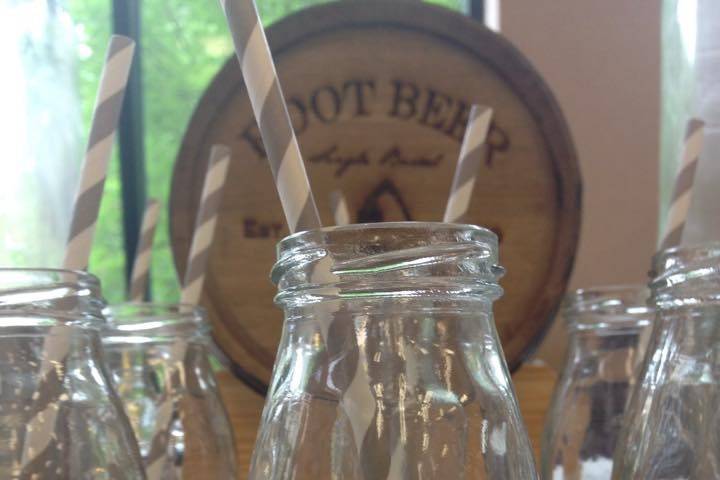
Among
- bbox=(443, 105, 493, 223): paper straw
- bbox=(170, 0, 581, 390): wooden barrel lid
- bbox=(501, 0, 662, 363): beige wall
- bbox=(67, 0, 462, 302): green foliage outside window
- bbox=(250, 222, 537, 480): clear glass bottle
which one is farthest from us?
bbox=(67, 0, 462, 302): green foliage outside window

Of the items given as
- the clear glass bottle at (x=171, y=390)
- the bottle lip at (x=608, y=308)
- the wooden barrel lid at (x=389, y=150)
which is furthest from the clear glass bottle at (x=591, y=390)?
the clear glass bottle at (x=171, y=390)

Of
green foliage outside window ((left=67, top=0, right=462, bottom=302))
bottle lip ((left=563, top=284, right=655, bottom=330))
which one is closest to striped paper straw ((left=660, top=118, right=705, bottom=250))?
bottle lip ((left=563, top=284, right=655, bottom=330))

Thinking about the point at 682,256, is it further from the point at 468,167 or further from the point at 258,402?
the point at 258,402

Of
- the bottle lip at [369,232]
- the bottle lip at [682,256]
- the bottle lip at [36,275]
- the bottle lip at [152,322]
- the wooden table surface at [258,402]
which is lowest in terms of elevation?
the wooden table surface at [258,402]

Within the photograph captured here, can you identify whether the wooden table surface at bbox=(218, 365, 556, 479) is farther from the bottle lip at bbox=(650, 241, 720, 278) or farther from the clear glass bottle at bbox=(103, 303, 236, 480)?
the bottle lip at bbox=(650, 241, 720, 278)

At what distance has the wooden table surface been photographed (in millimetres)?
653

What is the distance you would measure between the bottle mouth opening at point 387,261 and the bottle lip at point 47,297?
10cm

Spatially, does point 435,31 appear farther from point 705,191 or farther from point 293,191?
point 293,191

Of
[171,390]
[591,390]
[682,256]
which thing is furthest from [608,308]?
[171,390]

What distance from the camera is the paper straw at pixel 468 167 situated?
1.34ft

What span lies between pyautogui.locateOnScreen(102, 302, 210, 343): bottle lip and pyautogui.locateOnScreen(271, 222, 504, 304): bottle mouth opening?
172 mm

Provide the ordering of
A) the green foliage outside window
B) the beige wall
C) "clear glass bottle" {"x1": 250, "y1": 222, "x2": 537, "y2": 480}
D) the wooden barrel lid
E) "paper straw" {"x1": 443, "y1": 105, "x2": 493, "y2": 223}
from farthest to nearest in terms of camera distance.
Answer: the green foliage outside window, the beige wall, the wooden barrel lid, "paper straw" {"x1": 443, "y1": 105, "x2": 493, "y2": 223}, "clear glass bottle" {"x1": 250, "y1": 222, "x2": 537, "y2": 480}

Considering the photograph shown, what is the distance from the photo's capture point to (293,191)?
0.30m

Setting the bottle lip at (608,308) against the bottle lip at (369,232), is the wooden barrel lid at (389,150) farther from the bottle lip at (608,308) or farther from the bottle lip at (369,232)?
the bottle lip at (369,232)
